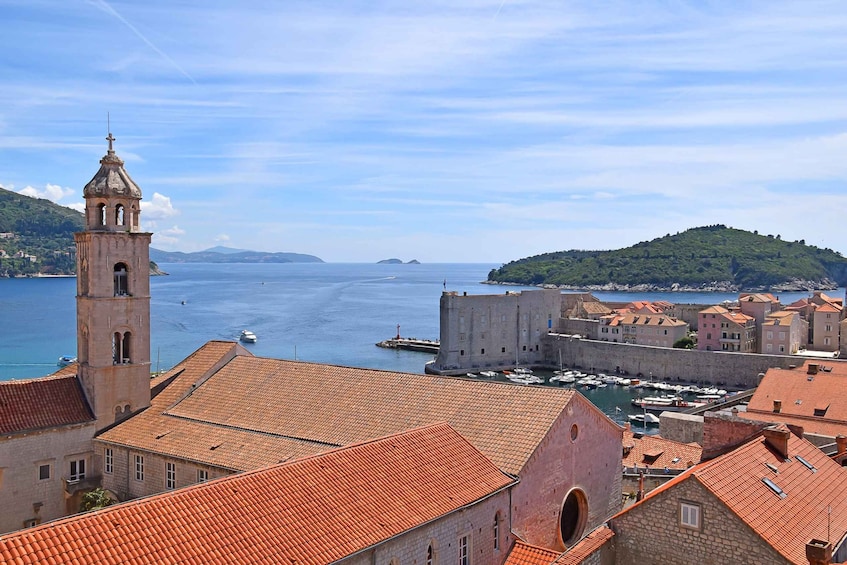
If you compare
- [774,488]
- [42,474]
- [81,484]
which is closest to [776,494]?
[774,488]

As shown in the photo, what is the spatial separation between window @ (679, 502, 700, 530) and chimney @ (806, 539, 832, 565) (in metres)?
1.93

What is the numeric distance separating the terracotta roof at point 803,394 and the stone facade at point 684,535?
1869cm

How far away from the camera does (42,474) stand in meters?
22.0

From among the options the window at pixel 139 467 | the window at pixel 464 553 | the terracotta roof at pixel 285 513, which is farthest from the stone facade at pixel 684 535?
the window at pixel 139 467

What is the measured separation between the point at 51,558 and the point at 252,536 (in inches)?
118

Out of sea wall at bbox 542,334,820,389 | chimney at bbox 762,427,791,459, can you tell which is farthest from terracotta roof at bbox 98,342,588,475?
sea wall at bbox 542,334,820,389

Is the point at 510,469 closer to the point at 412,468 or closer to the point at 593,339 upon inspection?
the point at 412,468

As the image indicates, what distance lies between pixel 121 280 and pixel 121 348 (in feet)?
7.99

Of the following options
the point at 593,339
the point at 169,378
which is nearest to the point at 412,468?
the point at 169,378

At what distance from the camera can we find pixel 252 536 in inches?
456

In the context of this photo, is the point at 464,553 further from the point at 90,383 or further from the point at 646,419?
the point at 646,419

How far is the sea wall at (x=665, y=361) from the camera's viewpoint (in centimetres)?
6794

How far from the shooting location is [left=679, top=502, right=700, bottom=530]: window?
1361 cm

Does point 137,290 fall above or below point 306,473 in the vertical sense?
above
